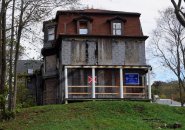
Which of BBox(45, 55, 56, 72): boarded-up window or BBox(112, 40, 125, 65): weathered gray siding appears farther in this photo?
BBox(45, 55, 56, 72): boarded-up window

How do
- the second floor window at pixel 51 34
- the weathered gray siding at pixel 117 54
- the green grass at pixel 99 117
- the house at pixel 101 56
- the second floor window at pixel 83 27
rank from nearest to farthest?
the green grass at pixel 99 117 → the house at pixel 101 56 → the weathered gray siding at pixel 117 54 → the second floor window at pixel 83 27 → the second floor window at pixel 51 34

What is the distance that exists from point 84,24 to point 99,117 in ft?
47.8

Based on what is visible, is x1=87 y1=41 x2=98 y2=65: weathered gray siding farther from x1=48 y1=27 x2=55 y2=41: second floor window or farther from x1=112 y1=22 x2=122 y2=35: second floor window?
x1=48 y1=27 x2=55 y2=41: second floor window

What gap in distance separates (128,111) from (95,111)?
6.78ft

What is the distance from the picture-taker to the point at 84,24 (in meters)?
39.4

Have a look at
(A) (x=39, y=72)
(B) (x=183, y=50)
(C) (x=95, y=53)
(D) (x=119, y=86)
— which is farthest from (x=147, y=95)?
(A) (x=39, y=72)

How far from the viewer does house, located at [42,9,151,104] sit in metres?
37.1

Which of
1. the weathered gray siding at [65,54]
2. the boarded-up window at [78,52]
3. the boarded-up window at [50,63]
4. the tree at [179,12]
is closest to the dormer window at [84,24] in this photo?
the boarded-up window at [78,52]

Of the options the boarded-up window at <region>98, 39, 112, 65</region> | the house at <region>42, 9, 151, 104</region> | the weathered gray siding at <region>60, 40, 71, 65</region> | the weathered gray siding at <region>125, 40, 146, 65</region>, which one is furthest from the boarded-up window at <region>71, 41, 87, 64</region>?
the weathered gray siding at <region>125, 40, 146, 65</region>

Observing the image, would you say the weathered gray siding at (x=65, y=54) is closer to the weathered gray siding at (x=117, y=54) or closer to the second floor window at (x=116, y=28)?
the weathered gray siding at (x=117, y=54)

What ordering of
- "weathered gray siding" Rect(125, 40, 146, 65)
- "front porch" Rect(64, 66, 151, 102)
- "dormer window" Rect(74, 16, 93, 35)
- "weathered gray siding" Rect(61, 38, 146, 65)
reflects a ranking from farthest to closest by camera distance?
"dormer window" Rect(74, 16, 93, 35)
"weathered gray siding" Rect(125, 40, 146, 65)
"weathered gray siding" Rect(61, 38, 146, 65)
"front porch" Rect(64, 66, 151, 102)

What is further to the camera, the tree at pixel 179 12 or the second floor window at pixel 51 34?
the second floor window at pixel 51 34

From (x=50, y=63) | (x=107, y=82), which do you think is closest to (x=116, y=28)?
(x=107, y=82)

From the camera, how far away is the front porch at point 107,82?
3662 centimetres
